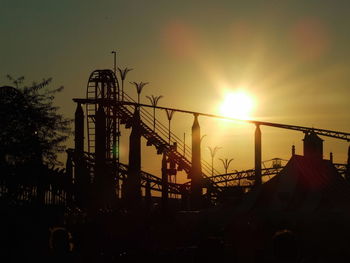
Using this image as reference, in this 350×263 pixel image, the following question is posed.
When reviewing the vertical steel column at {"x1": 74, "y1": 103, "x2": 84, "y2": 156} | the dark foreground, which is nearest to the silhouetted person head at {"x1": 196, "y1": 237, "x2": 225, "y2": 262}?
the dark foreground

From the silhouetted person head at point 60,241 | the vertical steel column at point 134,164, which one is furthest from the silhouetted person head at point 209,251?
the vertical steel column at point 134,164

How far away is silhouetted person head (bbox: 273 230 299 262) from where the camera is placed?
18172 millimetres

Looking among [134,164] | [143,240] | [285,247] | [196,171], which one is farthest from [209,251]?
[196,171]

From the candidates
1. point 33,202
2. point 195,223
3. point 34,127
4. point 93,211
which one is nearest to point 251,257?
point 93,211

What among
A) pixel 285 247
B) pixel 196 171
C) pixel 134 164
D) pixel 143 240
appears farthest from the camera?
pixel 196 171

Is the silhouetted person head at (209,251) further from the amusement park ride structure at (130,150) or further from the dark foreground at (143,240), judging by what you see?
the amusement park ride structure at (130,150)

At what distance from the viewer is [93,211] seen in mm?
23906

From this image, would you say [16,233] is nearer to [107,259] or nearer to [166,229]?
[107,259]

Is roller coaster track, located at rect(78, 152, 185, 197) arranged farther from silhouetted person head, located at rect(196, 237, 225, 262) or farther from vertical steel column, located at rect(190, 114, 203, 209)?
silhouetted person head, located at rect(196, 237, 225, 262)

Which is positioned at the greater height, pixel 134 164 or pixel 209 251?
pixel 134 164

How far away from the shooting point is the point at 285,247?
18.2 metres

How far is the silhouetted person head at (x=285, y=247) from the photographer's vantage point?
18172 mm

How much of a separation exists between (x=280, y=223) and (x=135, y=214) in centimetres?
544

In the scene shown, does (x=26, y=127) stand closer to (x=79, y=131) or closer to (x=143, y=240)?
(x=143, y=240)
